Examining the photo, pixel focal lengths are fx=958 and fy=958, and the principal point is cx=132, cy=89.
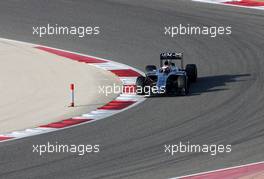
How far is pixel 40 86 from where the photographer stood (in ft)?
100

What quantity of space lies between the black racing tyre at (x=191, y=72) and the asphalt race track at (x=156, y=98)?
0.39 meters

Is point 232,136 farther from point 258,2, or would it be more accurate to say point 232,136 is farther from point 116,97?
point 258,2

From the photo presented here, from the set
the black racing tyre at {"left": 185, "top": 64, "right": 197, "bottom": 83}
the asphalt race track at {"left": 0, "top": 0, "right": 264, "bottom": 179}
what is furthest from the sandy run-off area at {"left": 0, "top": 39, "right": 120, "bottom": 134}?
the black racing tyre at {"left": 185, "top": 64, "right": 197, "bottom": 83}

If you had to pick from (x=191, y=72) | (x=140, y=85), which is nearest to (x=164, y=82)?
(x=140, y=85)

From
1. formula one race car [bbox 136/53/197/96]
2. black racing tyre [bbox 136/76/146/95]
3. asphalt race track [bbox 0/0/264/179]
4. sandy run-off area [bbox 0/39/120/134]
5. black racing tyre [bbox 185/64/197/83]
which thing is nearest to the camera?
asphalt race track [bbox 0/0/264/179]

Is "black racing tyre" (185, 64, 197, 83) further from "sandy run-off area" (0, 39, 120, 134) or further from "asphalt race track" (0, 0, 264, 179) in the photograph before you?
"sandy run-off area" (0, 39, 120, 134)

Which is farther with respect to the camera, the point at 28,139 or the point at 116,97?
the point at 116,97

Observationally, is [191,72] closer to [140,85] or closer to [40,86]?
[140,85]

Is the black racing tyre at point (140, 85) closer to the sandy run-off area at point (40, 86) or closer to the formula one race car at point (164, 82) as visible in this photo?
the formula one race car at point (164, 82)

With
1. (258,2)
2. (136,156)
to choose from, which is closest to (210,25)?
(258,2)

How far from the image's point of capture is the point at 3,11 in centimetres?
4053

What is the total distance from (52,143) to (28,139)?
→ 865 mm

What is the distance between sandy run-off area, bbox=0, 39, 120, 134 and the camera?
87.0 feet

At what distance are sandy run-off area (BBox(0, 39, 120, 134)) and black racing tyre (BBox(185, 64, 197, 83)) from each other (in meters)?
2.32
